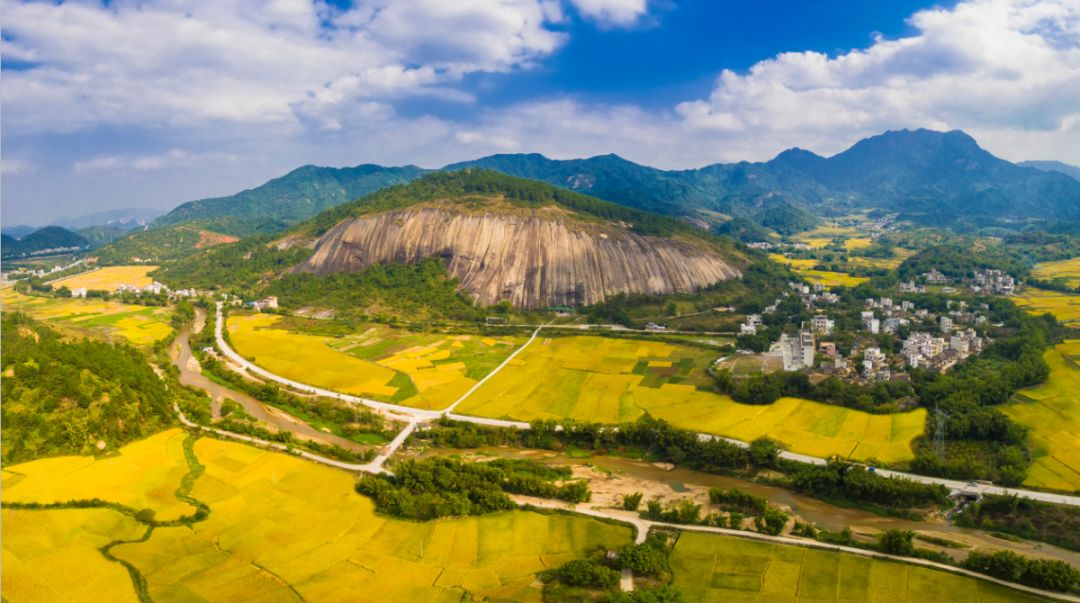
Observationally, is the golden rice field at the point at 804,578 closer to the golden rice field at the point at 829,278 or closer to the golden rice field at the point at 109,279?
the golden rice field at the point at 829,278

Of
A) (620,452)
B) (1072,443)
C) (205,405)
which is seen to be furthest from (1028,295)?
(205,405)

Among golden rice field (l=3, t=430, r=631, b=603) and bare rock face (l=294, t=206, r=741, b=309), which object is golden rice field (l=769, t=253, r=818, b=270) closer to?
bare rock face (l=294, t=206, r=741, b=309)

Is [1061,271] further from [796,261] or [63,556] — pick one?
[63,556]

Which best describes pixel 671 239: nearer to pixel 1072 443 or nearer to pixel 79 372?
pixel 1072 443

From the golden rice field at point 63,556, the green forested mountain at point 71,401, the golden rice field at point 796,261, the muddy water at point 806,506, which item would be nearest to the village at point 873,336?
the muddy water at point 806,506

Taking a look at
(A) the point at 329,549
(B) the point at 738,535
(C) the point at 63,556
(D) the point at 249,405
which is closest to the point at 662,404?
(B) the point at 738,535

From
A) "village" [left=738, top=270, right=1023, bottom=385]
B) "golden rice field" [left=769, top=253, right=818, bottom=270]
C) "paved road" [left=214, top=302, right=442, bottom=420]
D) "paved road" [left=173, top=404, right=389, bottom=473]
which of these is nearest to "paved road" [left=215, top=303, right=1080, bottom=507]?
"paved road" [left=214, top=302, right=442, bottom=420]
